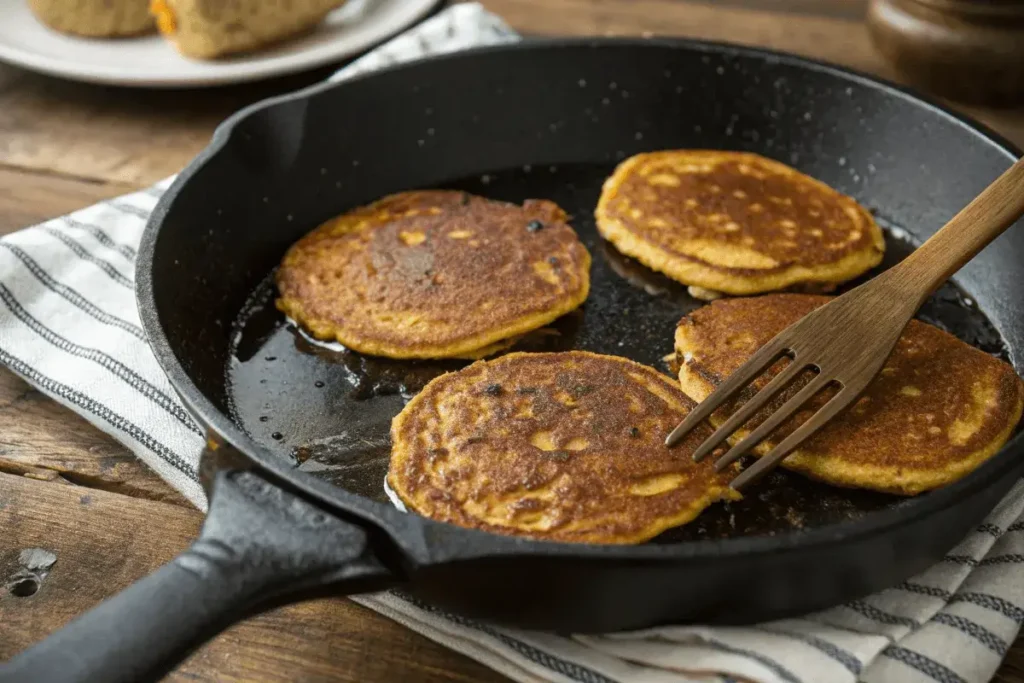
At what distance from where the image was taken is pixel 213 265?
2.00m

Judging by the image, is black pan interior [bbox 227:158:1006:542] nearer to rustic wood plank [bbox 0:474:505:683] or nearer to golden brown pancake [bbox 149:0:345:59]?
rustic wood plank [bbox 0:474:505:683]

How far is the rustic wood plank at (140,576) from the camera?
54.8 inches

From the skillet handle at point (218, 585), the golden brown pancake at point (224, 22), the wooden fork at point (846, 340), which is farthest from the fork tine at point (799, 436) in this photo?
the golden brown pancake at point (224, 22)

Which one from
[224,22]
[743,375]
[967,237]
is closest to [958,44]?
[967,237]

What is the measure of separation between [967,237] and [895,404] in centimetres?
28

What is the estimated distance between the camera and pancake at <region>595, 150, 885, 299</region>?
6.62ft

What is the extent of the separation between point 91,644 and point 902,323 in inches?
45.9

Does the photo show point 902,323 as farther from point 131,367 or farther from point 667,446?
point 131,367

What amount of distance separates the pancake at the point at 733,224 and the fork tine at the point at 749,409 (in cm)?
47

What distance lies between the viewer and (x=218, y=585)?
113 cm

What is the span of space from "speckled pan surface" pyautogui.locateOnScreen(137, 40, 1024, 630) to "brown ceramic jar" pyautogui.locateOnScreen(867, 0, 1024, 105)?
16.9 inches

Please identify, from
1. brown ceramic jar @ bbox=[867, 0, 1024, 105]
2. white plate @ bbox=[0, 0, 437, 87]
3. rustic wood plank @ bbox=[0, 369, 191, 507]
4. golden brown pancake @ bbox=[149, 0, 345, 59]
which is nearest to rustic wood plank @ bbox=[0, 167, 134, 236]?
white plate @ bbox=[0, 0, 437, 87]

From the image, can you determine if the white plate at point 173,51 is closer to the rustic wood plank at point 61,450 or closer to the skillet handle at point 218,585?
the rustic wood plank at point 61,450

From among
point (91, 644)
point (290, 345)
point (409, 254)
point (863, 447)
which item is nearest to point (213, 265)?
point (290, 345)
